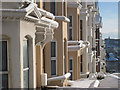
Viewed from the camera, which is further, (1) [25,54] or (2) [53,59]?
(2) [53,59]

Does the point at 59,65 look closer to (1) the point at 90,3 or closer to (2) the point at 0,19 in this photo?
(2) the point at 0,19

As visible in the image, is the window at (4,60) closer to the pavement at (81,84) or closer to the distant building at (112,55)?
the pavement at (81,84)

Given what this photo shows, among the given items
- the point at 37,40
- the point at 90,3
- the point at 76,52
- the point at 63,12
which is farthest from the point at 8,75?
the point at 90,3

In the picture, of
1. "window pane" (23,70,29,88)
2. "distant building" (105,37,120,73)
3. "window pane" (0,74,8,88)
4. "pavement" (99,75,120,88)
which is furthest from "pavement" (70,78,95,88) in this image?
"distant building" (105,37,120,73)

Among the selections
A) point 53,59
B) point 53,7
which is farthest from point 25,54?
point 53,7

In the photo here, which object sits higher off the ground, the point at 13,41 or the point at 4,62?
the point at 13,41

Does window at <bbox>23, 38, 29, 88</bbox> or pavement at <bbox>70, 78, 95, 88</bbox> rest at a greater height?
window at <bbox>23, 38, 29, 88</bbox>

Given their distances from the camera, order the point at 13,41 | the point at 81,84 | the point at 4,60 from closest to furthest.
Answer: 1. the point at 13,41
2. the point at 4,60
3. the point at 81,84

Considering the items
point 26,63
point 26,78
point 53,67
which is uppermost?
point 26,63

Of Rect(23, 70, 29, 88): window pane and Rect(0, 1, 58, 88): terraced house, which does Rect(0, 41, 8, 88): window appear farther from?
Rect(23, 70, 29, 88): window pane

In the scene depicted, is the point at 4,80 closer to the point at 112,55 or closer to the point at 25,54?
the point at 25,54

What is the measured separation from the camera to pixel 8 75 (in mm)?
4746

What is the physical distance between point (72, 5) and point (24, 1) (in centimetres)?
1027

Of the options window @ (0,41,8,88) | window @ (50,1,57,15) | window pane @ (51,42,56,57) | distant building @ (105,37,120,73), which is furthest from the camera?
distant building @ (105,37,120,73)
